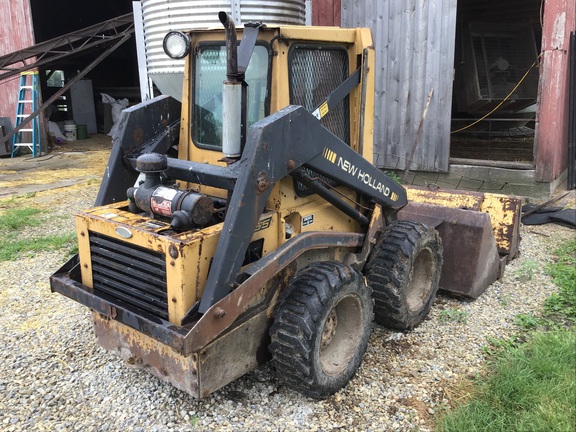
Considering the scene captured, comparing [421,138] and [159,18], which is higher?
[159,18]

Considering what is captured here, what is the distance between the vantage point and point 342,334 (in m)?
3.46

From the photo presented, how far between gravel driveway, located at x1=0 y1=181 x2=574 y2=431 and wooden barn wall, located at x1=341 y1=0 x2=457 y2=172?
13.5ft

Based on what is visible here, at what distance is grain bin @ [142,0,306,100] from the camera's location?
20.0ft

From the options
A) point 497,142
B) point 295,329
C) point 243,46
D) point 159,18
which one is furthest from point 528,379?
point 497,142

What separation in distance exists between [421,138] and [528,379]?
5.81 m

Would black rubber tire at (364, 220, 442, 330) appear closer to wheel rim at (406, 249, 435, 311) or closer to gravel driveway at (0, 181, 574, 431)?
wheel rim at (406, 249, 435, 311)

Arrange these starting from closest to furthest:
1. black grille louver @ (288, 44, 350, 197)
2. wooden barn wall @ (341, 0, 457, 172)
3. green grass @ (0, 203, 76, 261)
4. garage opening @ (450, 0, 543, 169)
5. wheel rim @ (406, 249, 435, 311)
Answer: black grille louver @ (288, 44, 350, 197) → wheel rim @ (406, 249, 435, 311) → green grass @ (0, 203, 76, 261) → wooden barn wall @ (341, 0, 457, 172) → garage opening @ (450, 0, 543, 169)

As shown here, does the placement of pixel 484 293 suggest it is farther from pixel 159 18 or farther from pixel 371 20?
pixel 371 20

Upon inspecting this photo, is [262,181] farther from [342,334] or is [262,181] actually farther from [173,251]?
[342,334]

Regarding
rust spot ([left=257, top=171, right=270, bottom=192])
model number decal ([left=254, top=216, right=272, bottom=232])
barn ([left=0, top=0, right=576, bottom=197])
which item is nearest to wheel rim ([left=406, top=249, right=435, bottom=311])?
model number decal ([left=254, top=216, right=272, bottom=232])

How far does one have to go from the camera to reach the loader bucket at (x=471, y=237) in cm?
450

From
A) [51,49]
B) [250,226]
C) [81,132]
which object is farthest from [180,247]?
[81,132]

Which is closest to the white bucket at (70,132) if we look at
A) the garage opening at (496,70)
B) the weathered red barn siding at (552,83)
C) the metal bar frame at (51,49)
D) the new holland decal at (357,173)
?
the metal bar frame at (51,49)

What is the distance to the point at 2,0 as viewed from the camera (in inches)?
569
